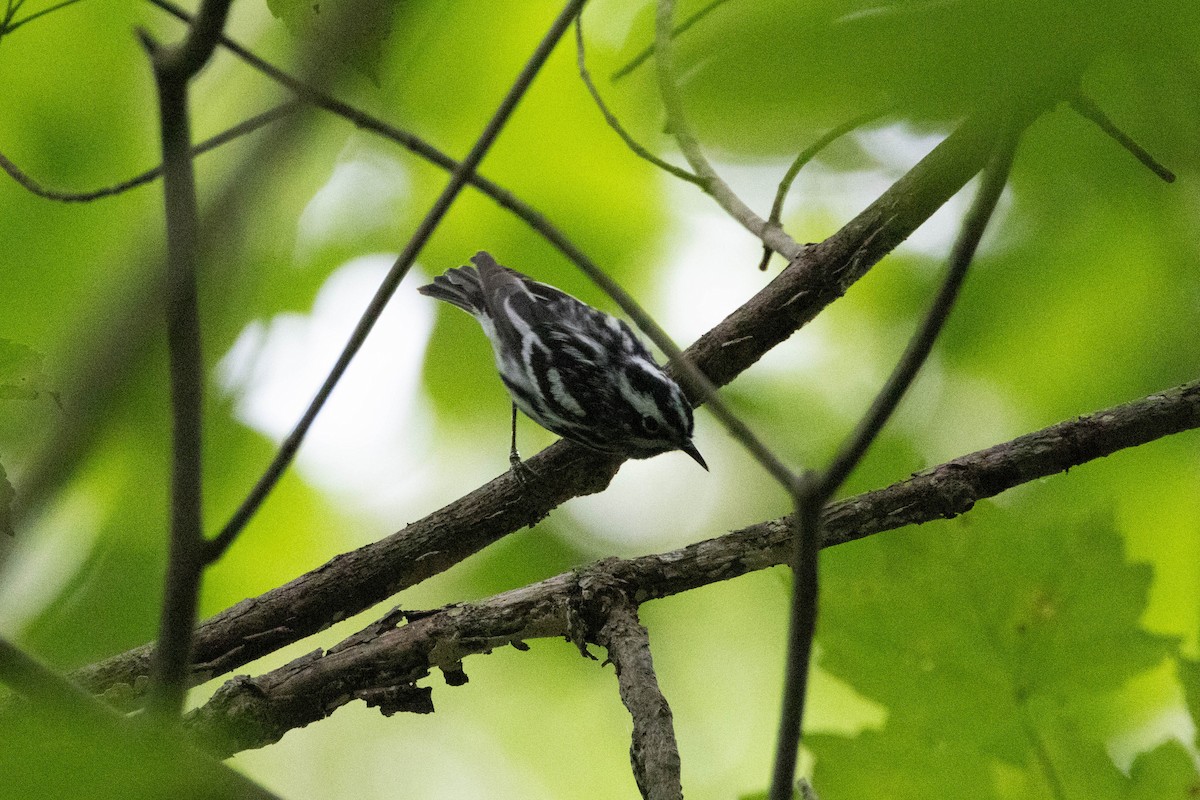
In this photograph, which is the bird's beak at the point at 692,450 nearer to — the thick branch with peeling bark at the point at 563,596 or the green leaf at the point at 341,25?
the thick branch with peeling bark at the point at 563,596

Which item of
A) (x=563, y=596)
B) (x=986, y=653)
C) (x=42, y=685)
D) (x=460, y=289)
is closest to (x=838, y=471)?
(x=42, y=685)

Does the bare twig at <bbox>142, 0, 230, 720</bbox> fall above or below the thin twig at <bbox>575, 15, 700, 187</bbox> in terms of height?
below

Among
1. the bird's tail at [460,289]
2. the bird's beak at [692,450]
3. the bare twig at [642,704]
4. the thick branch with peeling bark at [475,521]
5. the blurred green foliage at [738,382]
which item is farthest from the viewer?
the bird's tail at [460,289]

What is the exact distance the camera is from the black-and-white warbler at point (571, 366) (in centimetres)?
357

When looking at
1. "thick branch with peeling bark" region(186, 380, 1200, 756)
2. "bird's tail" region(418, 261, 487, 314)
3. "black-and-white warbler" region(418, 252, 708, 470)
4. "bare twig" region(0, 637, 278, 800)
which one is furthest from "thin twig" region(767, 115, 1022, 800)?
"bird's tail" region(418, 261, 487, 314)

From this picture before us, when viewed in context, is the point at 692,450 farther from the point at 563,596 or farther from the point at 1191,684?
the point at 1191,684

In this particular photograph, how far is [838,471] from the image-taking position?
1158 millimetres

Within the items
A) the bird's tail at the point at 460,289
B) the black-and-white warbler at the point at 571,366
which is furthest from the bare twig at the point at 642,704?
the bird's tail at the point at 460,289

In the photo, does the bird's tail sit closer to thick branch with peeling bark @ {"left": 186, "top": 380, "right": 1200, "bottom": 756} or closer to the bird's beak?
the bird's beak

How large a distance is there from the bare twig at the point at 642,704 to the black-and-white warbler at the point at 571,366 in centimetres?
96

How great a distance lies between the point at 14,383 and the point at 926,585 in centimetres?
169

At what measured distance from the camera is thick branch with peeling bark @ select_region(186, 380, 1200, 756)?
2293mm

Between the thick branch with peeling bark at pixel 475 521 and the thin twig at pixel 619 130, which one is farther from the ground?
the thin twig at pixel 619 130

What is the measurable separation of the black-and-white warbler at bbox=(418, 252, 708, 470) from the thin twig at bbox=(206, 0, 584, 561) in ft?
5.84
